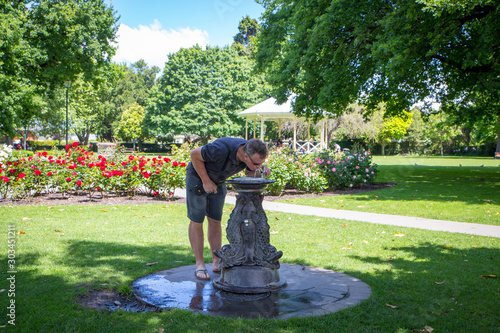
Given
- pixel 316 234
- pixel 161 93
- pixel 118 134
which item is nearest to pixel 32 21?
pixel 161 93

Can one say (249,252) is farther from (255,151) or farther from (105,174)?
(105,174)

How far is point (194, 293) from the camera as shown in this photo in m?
4.04

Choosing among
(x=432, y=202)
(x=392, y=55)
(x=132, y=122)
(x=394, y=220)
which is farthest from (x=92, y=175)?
(x=132, y=122)

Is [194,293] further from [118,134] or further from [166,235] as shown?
[118,134]

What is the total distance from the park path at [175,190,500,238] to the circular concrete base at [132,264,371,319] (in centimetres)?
355

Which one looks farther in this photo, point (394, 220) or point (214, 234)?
point (394, 220)

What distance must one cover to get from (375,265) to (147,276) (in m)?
2.65

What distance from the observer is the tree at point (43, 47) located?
2098 centimetres

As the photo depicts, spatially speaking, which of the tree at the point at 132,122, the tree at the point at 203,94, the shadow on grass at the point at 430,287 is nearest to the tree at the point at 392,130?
the tree at the point at 203,94

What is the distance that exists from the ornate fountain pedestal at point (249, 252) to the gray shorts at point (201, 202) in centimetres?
42

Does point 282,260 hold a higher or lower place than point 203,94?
lower

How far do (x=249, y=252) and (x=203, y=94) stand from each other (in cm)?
3888

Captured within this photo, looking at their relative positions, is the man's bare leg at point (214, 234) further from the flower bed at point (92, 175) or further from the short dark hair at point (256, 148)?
the flower bed at point (92, 175)

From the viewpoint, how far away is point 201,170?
412 cm
